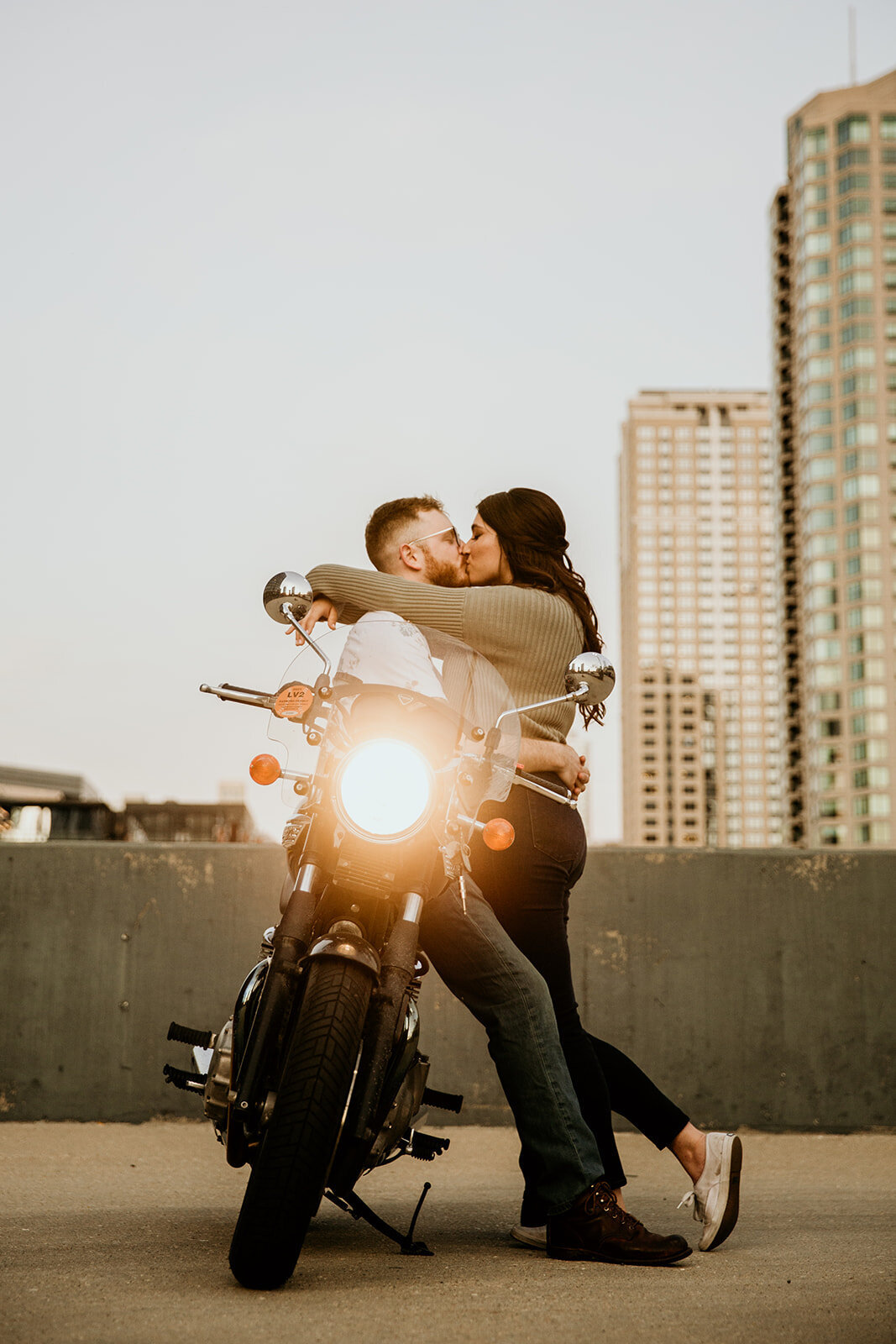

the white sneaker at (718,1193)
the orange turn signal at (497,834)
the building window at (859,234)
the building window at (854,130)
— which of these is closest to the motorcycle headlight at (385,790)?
the orange turn signal at (497,834)

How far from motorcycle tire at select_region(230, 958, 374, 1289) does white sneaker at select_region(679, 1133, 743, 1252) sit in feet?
3.90

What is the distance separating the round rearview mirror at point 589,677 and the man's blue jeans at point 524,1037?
1.78 ft

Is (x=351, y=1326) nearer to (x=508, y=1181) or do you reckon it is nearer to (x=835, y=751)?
(x=508, y=1181)

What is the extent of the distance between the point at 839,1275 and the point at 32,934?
3709 millimetres

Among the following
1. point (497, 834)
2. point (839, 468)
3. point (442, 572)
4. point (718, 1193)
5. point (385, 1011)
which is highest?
point (839, 468)

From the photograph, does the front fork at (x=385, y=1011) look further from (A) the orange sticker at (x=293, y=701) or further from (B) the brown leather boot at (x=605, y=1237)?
(B) the brown leather boot at (x=605, y=1237)

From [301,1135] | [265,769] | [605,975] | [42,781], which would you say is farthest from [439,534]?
[42,781]

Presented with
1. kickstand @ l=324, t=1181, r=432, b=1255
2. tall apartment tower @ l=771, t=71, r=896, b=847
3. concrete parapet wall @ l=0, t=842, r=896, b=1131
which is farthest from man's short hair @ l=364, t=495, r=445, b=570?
tall apartment tower @ l=771, t=71, r=896, b=847

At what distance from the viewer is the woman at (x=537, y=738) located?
3.39m

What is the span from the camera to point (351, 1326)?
2482 mm

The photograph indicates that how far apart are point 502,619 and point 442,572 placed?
10.2 inches

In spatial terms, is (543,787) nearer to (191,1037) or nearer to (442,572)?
(442,572)

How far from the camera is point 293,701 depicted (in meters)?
3.04

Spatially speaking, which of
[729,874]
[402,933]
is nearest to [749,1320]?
[402,933]
